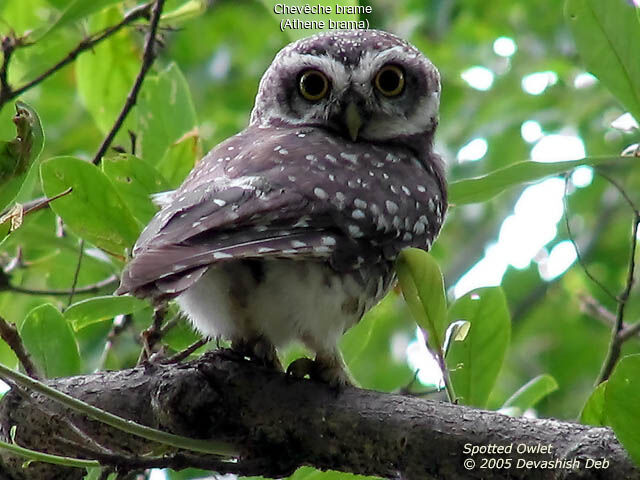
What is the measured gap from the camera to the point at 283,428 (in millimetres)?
2133

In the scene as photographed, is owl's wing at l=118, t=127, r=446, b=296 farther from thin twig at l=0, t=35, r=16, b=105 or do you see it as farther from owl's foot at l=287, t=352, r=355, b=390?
thin twig at l=0, t=35, r=16, b=105

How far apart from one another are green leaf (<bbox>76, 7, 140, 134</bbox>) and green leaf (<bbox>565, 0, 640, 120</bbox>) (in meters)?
1.55

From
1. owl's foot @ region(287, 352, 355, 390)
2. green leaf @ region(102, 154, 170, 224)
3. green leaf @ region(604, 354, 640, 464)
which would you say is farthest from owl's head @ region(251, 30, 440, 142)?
green leaf @ region(604, 354, 640, 464)

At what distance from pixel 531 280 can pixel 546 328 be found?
179 cm

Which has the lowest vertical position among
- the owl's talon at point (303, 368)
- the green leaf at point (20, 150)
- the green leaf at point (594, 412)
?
the green leaf at point (594, 412)

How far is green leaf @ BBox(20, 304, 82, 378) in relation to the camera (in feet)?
8.05

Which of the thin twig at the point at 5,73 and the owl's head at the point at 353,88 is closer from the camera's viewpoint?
the thin twig at the point at 5,73

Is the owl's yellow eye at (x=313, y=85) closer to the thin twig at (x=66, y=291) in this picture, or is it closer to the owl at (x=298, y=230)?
the owl at (x=298, y=230)

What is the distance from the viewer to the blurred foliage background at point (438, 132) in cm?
313

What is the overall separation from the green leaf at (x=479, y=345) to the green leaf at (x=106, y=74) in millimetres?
1356

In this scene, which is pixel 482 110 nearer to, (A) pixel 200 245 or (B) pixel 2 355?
(B) pixel 2 355

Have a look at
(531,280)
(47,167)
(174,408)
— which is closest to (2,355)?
(47,167)

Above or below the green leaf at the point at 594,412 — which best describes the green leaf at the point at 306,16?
above

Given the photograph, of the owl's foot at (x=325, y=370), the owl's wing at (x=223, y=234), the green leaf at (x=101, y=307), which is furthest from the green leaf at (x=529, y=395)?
the green leaf at (x=101, y=307)
